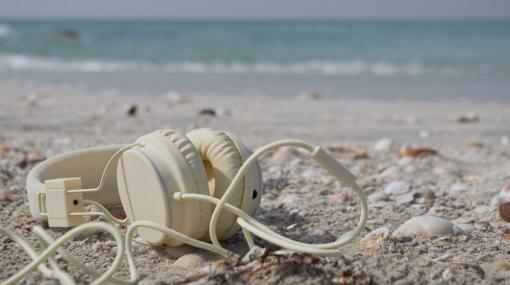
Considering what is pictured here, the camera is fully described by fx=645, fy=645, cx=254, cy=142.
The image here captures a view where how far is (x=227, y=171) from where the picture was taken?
2213 millimetres

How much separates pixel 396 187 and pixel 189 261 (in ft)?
4.67

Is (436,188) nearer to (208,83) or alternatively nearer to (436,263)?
(436,263)

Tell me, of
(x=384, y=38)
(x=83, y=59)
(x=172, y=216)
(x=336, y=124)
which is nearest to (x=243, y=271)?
(x=172, y=216)

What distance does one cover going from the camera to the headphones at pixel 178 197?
1.96 m

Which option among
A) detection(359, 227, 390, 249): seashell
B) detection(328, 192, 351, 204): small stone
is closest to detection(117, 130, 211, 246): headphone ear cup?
detection(359, 227, 390, 249): seashell

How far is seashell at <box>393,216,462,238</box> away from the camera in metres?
2.43

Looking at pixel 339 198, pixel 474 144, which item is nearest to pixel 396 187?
pixel 339 198

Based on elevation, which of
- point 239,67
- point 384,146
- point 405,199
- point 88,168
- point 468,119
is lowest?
point 239,67

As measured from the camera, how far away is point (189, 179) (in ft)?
6.82

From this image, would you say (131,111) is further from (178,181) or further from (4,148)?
(178,181)

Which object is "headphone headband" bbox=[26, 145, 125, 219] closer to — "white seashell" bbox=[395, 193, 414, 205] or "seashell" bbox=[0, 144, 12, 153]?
"white seashell" bbox=[395, 193, 414, 205]

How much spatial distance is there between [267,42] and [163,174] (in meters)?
20.8

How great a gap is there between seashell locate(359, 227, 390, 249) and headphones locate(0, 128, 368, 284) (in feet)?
0.60

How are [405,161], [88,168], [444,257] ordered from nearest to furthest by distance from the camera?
[444,257], [88,168], [405,161]
